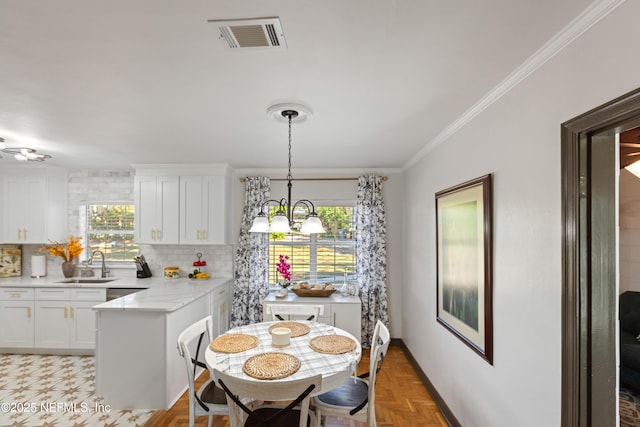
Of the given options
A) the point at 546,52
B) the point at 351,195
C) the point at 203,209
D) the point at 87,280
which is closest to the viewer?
the point at 546,52

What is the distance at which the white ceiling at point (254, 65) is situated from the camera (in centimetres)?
121

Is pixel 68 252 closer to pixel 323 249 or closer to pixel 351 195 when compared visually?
pixel 323 249

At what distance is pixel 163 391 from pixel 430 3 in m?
3.34

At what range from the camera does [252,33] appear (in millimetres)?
1345

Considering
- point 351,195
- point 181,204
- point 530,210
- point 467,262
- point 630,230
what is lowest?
point 467,262

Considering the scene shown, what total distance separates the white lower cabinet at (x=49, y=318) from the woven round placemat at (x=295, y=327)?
261 cm

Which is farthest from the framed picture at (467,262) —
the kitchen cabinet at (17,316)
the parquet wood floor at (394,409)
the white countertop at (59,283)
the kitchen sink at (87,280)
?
the kitchen cabinet at (17,316)

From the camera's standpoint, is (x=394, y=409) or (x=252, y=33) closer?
(x=252, y=33)

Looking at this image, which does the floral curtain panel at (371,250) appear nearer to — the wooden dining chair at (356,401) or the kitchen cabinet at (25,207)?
the wooden dining chair at (356,401)

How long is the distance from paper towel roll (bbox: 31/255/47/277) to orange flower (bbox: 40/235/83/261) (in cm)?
12

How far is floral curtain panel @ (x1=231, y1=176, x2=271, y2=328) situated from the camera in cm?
435

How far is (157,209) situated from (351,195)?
262 centimetres

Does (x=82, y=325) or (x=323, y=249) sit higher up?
(x=323, y=249)

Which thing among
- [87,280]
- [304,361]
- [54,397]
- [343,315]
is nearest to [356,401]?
[304,361]
